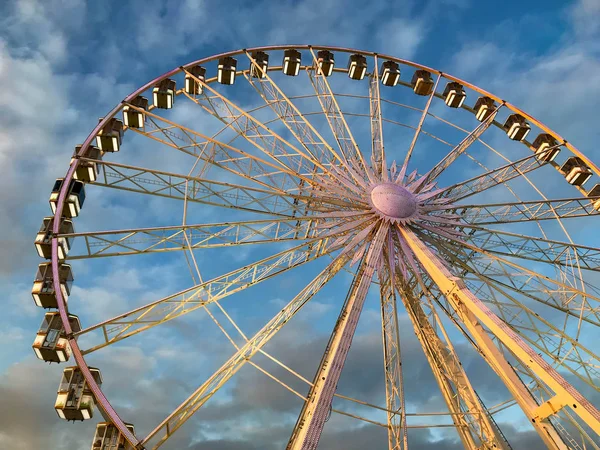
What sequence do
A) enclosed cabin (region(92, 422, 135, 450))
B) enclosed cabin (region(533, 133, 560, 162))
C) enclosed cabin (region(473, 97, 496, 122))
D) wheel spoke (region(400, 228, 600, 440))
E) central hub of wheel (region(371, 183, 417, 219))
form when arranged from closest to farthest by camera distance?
wheel spoke (region(400, 228, 600, 440))
enclosed cabin (region(92, 422, 135, 450))
central hub of wheel (region(371, 183, 417, 219))
enclosed cabin (region(533, 133, 560, 162))
enclosed cabin (region(473, 97, 496, 122))

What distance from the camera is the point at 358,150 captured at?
18.8m

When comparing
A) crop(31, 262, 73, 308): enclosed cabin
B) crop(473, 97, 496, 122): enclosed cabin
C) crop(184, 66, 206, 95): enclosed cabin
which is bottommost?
crop(31, 262, 73, 308): enclosed cabin

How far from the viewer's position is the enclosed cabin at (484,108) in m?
22.7

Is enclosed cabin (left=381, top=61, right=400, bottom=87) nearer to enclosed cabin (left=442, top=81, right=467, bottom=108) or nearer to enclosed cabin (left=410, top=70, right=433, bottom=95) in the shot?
enclosed cabin (left=410, top=70, right=433, bottom=95)

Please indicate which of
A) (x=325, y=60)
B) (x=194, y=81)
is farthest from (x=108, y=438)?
(x=325, y=60)

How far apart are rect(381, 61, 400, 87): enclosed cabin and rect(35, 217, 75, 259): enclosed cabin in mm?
15040

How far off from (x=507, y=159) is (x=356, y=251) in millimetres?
8663

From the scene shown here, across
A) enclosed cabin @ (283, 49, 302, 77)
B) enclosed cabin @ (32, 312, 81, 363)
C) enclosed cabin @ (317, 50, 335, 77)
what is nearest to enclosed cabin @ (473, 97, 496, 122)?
enclosed cabin @ (317, 50, 335, 77)

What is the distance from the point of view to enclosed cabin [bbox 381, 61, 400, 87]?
23516 millimetres

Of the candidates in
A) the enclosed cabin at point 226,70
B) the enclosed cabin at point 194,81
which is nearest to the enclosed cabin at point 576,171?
the enclosed cabin at point 226,70

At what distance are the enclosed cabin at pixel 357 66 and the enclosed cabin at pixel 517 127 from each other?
6785mm

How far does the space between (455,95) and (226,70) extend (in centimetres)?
1024

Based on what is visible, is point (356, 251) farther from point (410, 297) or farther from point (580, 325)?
point (580, 325)

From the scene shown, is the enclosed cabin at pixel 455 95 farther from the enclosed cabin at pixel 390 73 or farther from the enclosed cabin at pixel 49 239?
the enclosed cabin at pixel 49 239
